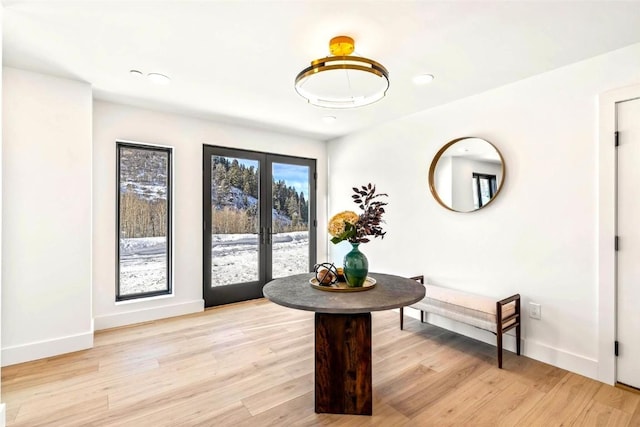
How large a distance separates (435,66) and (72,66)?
3018 millimetres

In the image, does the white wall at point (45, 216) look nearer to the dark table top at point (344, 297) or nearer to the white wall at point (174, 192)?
the white wall at point (174, 192)

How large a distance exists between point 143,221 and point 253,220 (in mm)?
1403

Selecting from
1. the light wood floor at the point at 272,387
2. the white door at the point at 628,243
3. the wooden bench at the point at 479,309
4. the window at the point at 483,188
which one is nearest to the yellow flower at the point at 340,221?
the light wood floor at the point at 272,387

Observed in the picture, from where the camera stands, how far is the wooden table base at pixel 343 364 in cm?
197

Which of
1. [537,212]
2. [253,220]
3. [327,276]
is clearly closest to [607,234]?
[537,212]

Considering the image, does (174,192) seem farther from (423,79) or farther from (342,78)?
(423,79)

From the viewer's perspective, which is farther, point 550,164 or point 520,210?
point 520,210

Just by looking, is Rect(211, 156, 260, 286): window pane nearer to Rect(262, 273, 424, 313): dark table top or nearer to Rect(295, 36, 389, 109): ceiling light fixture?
Rect(295, 36, 389, 109): ceiling light fixture

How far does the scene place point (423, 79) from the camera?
2.81 m

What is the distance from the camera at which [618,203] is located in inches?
90.4

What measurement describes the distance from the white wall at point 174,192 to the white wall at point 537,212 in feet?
8.48

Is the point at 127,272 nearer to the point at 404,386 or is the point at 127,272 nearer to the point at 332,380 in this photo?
the point at 332,380

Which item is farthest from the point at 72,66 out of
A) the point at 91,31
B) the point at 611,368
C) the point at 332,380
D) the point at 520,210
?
the point at 611,368

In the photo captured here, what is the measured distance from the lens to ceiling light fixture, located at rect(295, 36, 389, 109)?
195 centimetres
